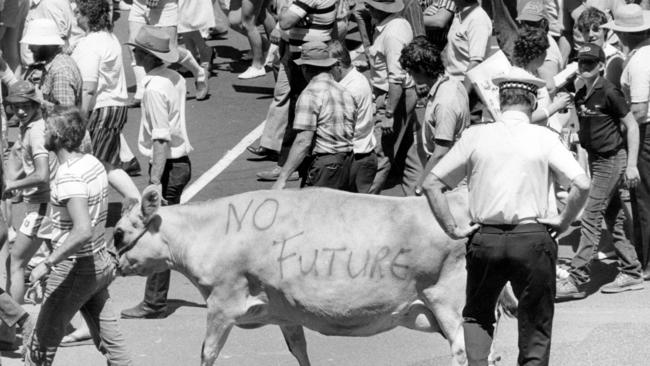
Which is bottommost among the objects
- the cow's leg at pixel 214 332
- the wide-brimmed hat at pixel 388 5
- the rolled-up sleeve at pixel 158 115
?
the cow's leg at pixel 214 332

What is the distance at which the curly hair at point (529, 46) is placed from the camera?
407 inches

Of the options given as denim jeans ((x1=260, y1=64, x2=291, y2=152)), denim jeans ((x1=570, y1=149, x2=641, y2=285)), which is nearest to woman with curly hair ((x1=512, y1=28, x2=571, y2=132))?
denim jeans ((x1=570, y1=149, x2=641, y2=285))

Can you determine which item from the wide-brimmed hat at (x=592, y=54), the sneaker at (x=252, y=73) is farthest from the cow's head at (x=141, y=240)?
the sneaker at (x=252, y=73)

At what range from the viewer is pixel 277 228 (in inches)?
348

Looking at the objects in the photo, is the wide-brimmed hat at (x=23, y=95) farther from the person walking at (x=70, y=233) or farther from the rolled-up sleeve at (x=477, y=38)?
the rolled-up sleeve at (x=477, y=38)

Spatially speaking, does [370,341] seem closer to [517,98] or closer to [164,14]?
[517,98]

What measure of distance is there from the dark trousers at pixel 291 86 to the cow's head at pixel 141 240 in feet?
15.7

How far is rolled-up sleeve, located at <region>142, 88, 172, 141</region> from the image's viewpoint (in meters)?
10.7

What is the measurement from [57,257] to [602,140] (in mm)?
4811

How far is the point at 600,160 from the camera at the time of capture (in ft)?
36.7

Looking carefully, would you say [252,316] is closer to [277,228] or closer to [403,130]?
[277,228]

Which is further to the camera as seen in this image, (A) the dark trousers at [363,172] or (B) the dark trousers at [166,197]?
(A) the dark trousers at [363,172]

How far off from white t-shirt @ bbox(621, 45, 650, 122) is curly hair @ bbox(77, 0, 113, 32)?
15.6ft

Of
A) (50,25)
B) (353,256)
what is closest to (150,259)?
(353,256)
